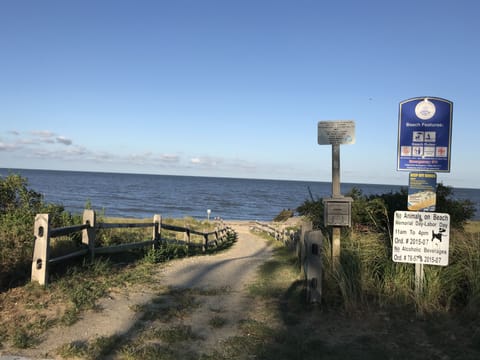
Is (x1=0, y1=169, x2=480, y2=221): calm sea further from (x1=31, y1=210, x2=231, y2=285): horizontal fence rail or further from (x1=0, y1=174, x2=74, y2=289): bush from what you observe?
(x1=31, y1=210, x2=231, y2=285): horizontal fence rail

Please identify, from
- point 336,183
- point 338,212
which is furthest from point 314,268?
point 336,183

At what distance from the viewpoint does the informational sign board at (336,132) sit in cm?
589

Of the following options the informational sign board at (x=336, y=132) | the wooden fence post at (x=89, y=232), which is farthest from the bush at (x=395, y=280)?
the wooden fence post at (x=89, y=232)

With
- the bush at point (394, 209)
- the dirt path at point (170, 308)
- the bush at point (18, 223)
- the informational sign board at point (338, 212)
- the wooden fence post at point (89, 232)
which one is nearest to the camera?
the dirt path at point (170, 308)

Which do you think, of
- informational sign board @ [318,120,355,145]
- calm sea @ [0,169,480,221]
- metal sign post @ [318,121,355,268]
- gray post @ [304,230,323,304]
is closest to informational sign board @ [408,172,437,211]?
metal sign post @ [318,121,355,268]

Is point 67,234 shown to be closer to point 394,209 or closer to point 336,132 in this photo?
point 336,132

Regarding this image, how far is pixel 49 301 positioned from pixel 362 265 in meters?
4.23

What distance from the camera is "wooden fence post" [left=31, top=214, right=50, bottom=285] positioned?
6125 mm

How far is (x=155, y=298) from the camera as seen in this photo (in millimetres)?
6102

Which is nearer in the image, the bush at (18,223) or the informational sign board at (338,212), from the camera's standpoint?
the informational sign board at (338,212)

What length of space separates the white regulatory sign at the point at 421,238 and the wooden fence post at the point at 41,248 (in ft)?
16.1

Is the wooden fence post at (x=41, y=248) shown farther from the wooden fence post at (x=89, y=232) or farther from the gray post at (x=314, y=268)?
the gray post at (x=314, y=268)

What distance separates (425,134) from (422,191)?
0.75 metres

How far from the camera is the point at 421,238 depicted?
17.7 ft
